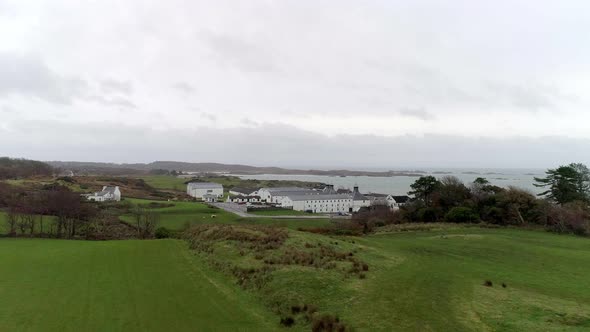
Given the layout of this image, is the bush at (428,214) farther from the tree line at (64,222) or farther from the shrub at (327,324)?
the shrub at (327,324)

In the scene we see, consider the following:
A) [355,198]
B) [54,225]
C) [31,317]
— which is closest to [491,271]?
[31,317]

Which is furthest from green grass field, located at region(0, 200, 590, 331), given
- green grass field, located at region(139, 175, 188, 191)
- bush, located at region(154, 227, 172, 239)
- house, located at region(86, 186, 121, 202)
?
green grass field, located at region(139, 175, 188, 191)

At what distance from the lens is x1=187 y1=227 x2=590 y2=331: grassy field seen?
34.6 ft

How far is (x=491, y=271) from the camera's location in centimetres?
1691

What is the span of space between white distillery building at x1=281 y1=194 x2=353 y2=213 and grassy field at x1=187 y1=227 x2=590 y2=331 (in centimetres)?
5884

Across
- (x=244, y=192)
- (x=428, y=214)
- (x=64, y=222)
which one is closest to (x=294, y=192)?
(x=244, y=192)

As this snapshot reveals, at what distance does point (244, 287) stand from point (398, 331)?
6.95 m

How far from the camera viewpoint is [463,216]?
133 ft

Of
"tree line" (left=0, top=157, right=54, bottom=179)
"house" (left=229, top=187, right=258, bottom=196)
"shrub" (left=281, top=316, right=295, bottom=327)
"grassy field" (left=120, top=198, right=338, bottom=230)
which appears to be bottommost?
"grassy field" (left=120, top=198, right=338, bottom=230)

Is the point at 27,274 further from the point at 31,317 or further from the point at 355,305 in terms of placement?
the point at 355,305

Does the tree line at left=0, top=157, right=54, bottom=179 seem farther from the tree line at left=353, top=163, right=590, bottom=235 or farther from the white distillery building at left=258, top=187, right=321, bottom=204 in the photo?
the tree line at left=353, top=163, right=590, bottom=235

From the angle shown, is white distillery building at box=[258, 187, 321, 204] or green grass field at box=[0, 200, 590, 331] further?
white distillery building at box=[258, 187, 321, 204]

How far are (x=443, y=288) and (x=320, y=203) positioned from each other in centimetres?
6986

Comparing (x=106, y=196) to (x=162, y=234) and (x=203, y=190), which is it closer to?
(x=203, y=190)
